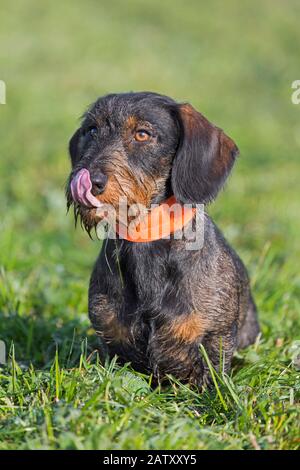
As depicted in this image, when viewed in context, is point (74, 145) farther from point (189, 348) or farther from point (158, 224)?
point (189, 348)

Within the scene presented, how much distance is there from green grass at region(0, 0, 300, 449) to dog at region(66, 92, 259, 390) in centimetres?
Result: 20

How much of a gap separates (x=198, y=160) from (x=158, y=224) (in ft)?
1.42

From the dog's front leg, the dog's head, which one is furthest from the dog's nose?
the dog's front leg

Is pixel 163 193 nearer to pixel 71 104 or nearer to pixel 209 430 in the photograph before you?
pixel 209 430

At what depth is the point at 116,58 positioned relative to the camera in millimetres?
17375

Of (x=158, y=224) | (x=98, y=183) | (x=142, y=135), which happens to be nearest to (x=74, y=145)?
(x=142, y=135)

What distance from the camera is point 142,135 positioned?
404 centimetres

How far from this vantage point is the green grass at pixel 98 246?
11.6 feet

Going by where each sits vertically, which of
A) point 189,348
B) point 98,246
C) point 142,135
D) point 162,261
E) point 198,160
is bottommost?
point 189,348

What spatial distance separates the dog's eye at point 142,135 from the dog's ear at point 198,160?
0.65ft

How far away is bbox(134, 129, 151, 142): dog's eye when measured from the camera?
4.03 meters

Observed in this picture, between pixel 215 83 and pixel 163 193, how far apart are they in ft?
44.7

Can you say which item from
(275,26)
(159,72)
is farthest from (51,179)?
(275,26)

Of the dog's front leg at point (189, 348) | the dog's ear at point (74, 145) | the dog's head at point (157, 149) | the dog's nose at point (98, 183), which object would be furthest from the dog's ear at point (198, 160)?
the dog's ear at point (74, 145)
